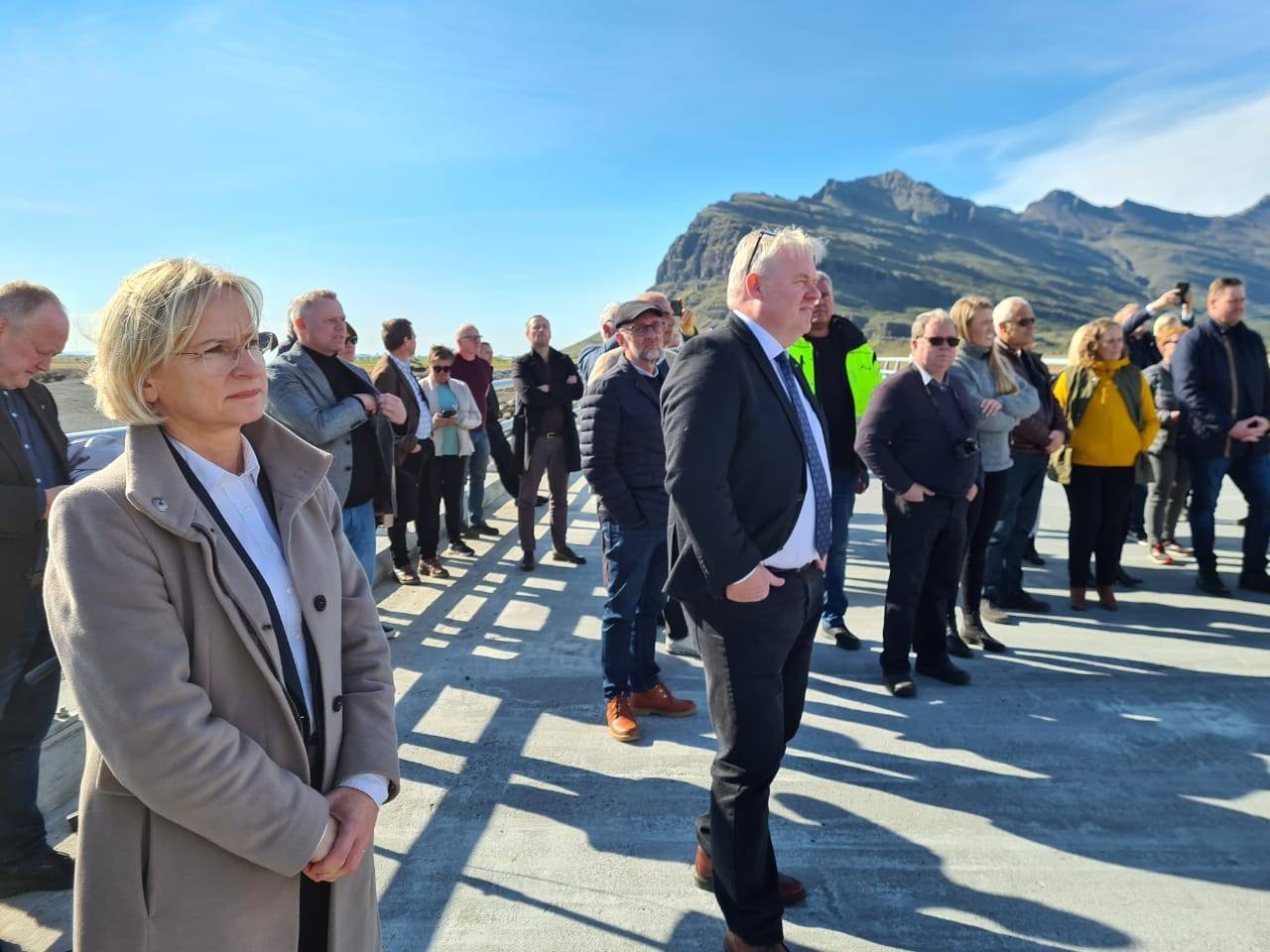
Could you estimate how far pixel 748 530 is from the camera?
2373 mm

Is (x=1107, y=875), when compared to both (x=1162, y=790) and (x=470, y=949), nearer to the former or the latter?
(x=1162, y=790)

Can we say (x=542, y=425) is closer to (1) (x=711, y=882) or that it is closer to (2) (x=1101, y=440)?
(2) (x=1101, y=440)

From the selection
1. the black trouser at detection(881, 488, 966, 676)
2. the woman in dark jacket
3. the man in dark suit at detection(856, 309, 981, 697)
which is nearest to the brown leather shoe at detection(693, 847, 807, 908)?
the man in dark suit at detection(856, 309, 981, 697)

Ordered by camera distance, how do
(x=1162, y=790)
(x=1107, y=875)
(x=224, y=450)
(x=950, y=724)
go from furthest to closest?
(x=950, y=724) → (x=1162, y=790) → (x=1107, y=875) → (x=224, y=450)

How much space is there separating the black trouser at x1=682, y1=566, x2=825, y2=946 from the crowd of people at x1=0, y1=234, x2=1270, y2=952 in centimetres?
1

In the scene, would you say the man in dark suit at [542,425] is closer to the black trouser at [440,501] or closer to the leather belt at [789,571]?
the black trouser at [440,501]

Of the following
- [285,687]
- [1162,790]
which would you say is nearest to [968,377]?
[1162,790]

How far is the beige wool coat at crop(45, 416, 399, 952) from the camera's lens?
1.24m

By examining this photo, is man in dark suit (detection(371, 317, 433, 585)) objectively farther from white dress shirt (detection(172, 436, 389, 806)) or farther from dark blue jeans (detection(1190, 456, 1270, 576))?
dark blue jeans (detection(1190, 456, 1270, 576))

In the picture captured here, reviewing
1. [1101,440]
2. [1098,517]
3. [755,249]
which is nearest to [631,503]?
[755,249]

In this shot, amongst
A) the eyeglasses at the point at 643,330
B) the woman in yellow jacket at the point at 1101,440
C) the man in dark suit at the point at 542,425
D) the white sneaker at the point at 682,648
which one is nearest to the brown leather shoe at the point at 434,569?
the man in dark suit at the point at 542,425

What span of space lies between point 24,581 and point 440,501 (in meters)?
4.16

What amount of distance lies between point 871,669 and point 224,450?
388 centimetres

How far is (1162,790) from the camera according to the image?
123 inches
